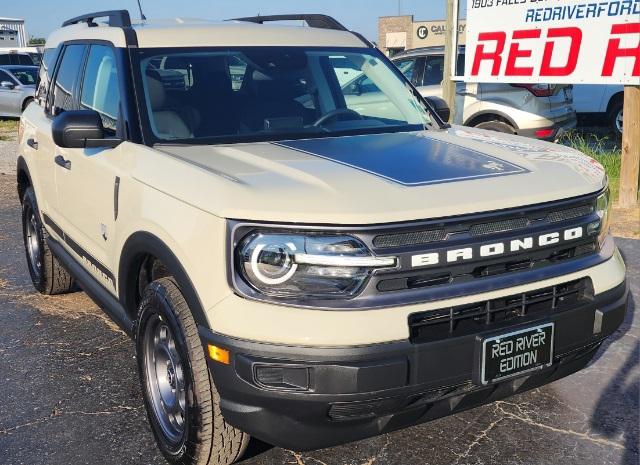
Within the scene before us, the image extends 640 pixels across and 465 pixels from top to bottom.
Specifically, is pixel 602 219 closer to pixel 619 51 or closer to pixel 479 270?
pixel 479 270

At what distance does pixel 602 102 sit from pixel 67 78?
1151 cm

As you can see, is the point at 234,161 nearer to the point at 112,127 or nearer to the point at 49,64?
the point at 112,127

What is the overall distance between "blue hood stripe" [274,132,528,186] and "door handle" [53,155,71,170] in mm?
1353

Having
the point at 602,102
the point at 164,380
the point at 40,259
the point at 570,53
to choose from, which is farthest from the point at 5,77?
the point at 164,380

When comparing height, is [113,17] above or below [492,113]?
above

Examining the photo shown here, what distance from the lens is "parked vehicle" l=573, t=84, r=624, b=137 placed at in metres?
13.3

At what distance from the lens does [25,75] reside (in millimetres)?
19516

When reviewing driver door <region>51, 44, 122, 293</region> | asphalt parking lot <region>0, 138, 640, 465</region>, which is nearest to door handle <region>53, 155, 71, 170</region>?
driver door <region>51, 44, 122, 293</region>

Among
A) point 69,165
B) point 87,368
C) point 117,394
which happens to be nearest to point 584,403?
point 117,394

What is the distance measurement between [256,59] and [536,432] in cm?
236

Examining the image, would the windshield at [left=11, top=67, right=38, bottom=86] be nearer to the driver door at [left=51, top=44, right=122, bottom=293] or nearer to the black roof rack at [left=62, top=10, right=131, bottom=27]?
the black roof rack at [left=62, top=10, right=131, bottom=27]

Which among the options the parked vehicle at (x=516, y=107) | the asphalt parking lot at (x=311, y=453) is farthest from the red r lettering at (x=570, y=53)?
the asphalt parking lot at (x=311, y=453)

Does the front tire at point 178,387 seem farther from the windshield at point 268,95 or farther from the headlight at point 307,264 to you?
the windshield at point 268,95

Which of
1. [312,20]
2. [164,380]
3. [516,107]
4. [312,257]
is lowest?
[164,380]
